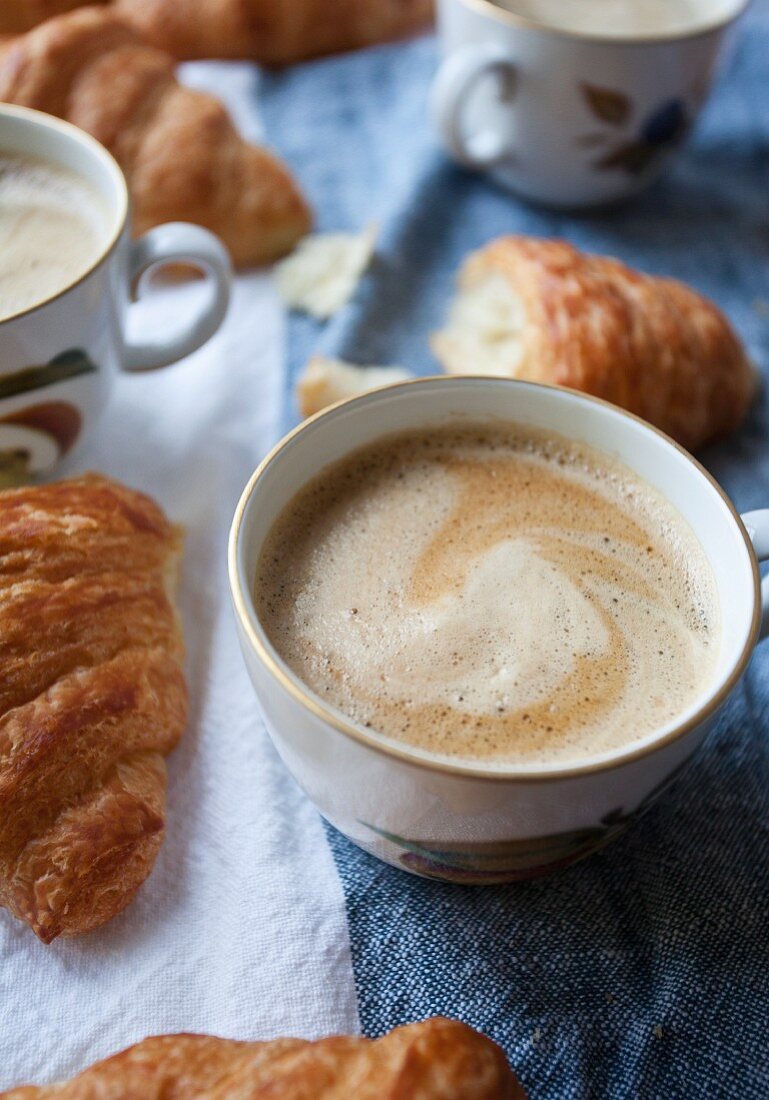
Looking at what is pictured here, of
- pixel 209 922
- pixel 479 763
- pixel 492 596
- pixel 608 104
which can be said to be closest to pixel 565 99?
pixel 608 104

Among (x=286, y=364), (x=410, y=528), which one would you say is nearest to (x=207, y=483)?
(x=286, y=364)

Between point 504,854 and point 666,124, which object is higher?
point 666,124

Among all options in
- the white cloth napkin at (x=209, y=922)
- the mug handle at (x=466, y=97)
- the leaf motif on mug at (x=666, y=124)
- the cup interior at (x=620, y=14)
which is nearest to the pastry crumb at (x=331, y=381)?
the white cloth napkin at (x=209, y=922)

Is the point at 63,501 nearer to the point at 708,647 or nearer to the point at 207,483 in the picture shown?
the point at 207,483

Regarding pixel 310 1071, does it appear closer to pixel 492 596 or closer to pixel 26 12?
pixel 492 596

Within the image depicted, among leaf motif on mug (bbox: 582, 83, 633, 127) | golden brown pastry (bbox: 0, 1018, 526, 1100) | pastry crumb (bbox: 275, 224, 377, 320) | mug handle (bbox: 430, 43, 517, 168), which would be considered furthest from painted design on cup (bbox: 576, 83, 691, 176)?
golden brown pastry (bbox: 0, 1018, 526, 1100)
